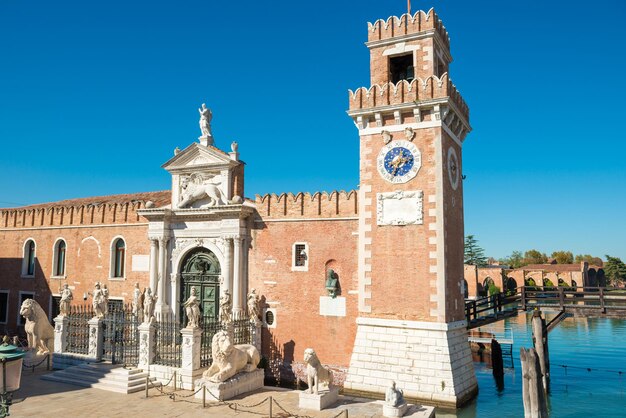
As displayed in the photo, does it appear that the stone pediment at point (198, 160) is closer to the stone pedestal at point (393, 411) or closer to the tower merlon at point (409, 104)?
the tower merlon at point (409, 104)

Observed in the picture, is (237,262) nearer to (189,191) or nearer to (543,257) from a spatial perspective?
(189,191)

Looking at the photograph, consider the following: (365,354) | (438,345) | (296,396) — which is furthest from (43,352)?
(438,345)

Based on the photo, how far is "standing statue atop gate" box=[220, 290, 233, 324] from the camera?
18.7 m

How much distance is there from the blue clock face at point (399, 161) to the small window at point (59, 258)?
18.9 m

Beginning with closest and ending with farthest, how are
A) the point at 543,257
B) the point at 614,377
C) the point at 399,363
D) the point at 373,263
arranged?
the point at 399,363 < the point at 373,263 < the point at 614,377 < the point at 543,257

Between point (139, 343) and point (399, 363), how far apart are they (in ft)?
31.6

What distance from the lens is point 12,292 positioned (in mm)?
27359

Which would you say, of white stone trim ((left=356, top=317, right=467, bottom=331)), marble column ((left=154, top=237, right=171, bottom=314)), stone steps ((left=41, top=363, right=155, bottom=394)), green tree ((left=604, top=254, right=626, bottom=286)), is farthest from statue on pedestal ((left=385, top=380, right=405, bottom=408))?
green tree ((left=604, top=254, right=626, bottom=286))

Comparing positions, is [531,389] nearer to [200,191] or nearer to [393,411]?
[393,411]

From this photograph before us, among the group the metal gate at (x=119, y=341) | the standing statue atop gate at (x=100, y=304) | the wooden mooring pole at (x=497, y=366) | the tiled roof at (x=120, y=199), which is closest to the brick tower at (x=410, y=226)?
the wooden mooring pole at (x=497, y=366)

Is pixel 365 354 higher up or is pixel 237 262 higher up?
pixel 237 262

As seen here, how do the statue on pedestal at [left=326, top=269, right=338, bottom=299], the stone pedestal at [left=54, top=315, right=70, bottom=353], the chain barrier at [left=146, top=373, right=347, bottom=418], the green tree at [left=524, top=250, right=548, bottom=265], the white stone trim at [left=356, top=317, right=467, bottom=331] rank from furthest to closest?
1. the green tree at [left=524, top=250, right=548, bottom=265]
2. the stone pedestal at [left=54, top=315, right=70, bottom=353]
3. the statue on pedestal at [left=326, top=269, right=338, bottom=299]
4. the white stone trim at [left=356, top=317, right=467, bottom=331]
5. the chain barrier at [left=146, top=373, right=347, bottom=418]

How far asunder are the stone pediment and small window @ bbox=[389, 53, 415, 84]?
7.66 m

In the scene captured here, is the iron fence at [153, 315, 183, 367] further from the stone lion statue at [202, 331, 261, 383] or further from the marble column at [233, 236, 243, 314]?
the marble column at [233, 236, 243, 314]
